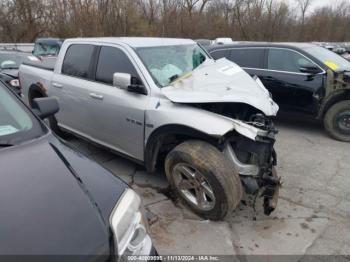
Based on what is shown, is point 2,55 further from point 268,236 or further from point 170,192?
point 268,236

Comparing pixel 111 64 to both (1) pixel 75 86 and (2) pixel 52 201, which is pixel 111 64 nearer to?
(1) pixel 75 86

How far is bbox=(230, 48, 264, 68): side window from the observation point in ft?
22.1

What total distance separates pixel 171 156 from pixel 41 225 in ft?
6.51

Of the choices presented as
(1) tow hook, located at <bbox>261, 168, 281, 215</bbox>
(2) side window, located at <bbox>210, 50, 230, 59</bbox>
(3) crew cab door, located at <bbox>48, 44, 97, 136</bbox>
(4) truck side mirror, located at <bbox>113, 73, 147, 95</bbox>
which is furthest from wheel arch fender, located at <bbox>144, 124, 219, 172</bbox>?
(2) side window, located at <bbox>210, 50, 230, 59</bbox>

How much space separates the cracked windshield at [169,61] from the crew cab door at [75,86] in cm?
95

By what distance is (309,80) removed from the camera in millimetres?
5867

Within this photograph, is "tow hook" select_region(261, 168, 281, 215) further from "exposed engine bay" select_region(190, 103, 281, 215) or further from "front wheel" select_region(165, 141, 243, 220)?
"front wheel" select_region(165, 141, 243, 220)

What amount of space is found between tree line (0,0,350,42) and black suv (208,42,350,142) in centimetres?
2257

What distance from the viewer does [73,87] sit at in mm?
4504

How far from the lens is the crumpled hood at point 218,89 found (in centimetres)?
326

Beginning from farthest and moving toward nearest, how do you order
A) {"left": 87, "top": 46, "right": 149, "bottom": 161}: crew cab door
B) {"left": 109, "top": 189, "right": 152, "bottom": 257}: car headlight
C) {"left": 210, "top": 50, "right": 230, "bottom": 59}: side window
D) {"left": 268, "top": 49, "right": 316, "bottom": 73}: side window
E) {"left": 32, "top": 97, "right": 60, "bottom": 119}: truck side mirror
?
{"left": 210, "top": 50, "right": 230, "bottom": 59}: side window < {"left": 268, "top": 49, "right": 316, "bottom": 73}: side window < {"left": 87, "top": 46, "right": 149, "bottom": 161}: crew cab door < {"left": 32, "top": 97, "right": 60, "bottom": 119}: truck side mirror < {"left": 109, "top": 189, "right": 152, "bottom": 257}: car headlight

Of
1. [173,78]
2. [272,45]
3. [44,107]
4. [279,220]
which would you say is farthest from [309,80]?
[44,107]

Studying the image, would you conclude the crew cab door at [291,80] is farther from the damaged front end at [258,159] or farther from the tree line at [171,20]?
the tree line at [171,20]

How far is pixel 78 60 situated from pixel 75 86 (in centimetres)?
42
